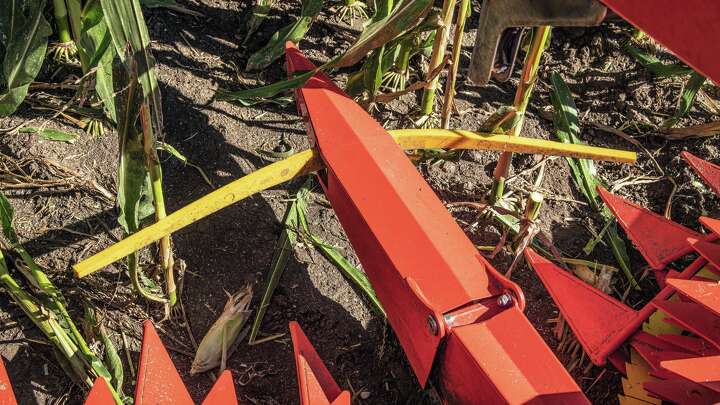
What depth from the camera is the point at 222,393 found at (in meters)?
1.42

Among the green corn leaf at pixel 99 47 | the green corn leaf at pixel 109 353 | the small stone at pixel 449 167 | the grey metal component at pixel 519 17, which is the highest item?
the grey metal component at pixel 519 17

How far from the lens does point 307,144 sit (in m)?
2.21

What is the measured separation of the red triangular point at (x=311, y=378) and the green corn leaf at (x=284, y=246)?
0.29 m

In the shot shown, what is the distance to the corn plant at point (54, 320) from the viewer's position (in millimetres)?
1662

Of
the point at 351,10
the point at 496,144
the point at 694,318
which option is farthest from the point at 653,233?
the point at 351,10

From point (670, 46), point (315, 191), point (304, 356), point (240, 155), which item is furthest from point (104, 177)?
point (670, 46)

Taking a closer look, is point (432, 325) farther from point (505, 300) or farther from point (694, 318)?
point (694, 318)

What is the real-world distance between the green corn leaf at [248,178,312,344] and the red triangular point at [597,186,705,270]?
760mm

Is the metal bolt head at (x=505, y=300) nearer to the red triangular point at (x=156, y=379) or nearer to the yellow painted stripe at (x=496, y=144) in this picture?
the yellow painted stripe at (x=496, y=144)

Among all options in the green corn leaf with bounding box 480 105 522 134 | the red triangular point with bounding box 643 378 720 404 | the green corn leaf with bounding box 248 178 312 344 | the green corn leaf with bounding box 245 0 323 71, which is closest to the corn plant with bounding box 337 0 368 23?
the green corn leaf with bounding box 245 0 323 71

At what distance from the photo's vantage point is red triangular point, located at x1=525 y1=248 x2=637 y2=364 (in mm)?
1729

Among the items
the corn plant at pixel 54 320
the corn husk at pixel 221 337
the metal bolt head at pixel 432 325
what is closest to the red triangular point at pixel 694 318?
the metal bolt head at pixel 432 325

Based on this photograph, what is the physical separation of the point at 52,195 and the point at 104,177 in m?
0.13

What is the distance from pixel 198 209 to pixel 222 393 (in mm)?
349
